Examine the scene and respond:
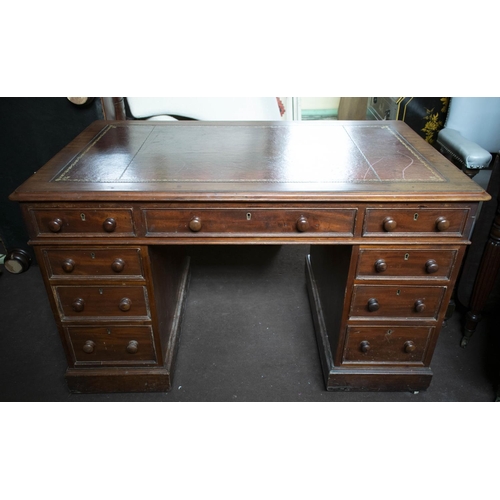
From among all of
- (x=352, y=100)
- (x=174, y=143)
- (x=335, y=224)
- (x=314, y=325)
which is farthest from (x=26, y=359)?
(x=352, y=100)

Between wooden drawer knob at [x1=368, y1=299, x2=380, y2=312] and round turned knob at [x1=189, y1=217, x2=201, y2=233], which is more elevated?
round turned knob at [x1=189, y1=217, x2=201, y2=233]

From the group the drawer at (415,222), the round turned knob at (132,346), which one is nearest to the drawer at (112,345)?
the round turned knob at (132,346)

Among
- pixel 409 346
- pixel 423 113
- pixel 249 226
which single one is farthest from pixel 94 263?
pixel 423 113

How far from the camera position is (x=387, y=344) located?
Result: 1805mm

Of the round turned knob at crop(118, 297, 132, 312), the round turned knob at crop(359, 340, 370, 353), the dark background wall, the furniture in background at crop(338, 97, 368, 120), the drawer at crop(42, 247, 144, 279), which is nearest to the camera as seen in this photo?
the drawer at crop(42, 247, 144, 279)

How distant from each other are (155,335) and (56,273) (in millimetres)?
465

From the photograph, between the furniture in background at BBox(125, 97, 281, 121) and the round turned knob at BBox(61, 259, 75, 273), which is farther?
the furniture in background at BBox(125, 97, 281, 121)

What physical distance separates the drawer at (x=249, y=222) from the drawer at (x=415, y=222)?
0.26ft

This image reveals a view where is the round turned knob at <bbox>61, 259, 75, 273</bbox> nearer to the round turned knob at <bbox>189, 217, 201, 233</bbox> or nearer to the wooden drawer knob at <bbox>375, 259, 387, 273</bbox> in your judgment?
the round turned knob at <bbox>189, 217, 201, 233</bbox>

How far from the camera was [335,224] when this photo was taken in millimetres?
1521

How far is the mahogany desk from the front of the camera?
1475mm

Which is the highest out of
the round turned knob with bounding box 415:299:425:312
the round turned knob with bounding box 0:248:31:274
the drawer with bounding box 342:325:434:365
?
the round turned knob with bounding box 415:299:425:312

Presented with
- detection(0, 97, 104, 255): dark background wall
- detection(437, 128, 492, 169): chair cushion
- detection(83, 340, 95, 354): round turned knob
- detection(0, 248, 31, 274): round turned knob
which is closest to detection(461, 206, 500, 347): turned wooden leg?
detection(437, 128, 492, 169): chair cushion

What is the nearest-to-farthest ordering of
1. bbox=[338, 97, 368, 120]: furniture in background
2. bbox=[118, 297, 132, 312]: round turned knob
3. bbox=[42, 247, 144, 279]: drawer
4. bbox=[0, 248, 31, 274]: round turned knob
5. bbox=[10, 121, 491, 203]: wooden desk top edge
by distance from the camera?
1. bbox=[10, 121, 491, 203]: wooden desk top edge
2. bbox=[42, 247, 144, 279]: drawer
3. bbox=[118, 297, 132, 312]: round turned knob
4. bbox=[0, 248, 31, 274]: round turned knob
5. bbox=[338, 97, 368, 120]: furniture in background
